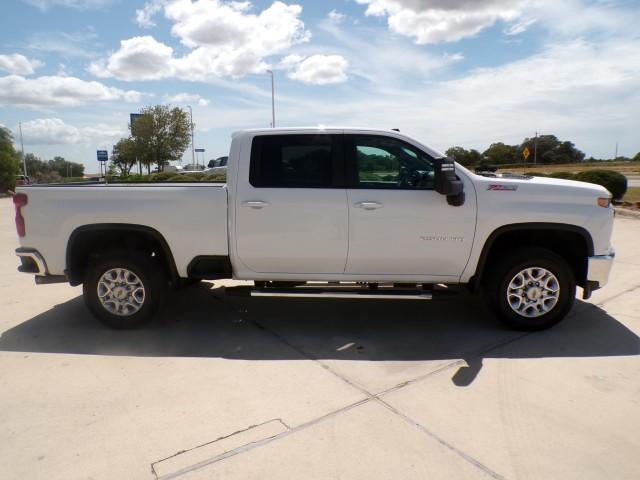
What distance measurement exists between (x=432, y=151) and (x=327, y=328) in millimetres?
2016

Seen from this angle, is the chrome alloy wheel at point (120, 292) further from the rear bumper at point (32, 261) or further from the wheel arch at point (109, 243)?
the rear bumper at point (32, 261)

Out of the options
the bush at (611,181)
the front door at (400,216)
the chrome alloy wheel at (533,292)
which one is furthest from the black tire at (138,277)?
the bush at (611,181)

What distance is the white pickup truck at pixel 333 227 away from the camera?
4375mm

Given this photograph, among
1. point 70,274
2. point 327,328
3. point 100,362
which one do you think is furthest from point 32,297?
point 327,328

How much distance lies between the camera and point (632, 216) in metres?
13.1

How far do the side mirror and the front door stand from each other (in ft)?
0.53

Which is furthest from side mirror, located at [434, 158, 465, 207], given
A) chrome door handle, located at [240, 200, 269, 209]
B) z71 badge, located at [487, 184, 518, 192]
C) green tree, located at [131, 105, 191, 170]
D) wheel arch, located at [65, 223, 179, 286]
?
green tree, located at [131, 105, 191, 170]

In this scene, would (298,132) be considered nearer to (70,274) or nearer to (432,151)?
(432,151)

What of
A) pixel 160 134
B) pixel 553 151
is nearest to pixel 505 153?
pixel 553 151

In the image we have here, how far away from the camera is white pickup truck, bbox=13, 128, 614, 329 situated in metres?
4.38

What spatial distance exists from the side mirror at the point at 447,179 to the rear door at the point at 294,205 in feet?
2.80

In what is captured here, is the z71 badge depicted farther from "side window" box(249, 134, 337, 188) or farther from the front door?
"side window" box(249, 134, 337, 188)

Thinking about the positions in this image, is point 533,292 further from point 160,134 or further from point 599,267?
point 160,134

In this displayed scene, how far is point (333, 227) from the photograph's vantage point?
14.4 feet
